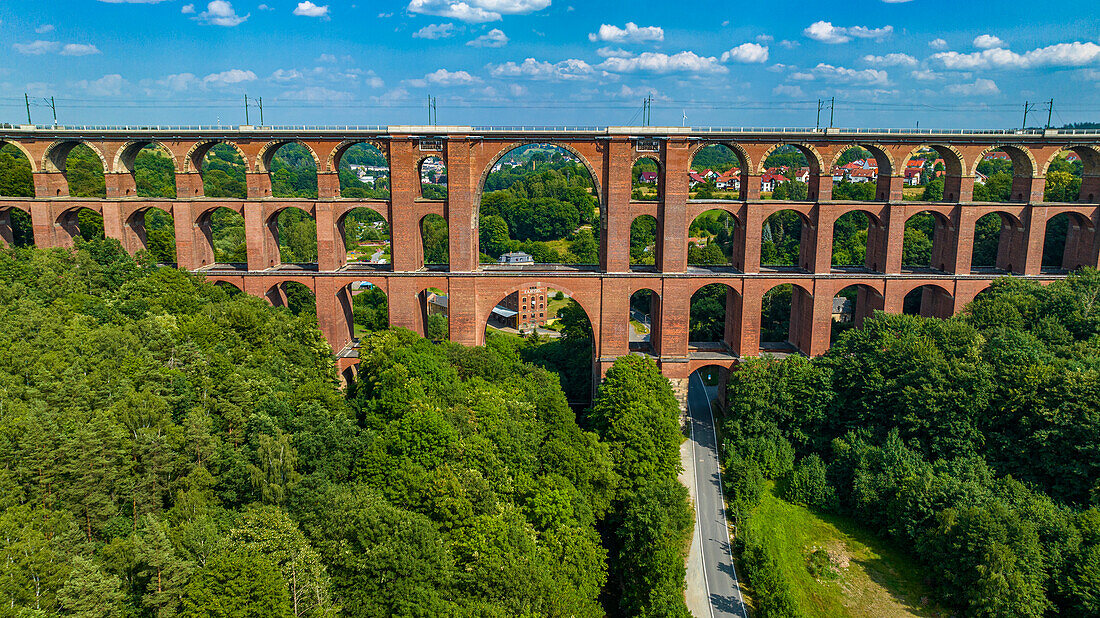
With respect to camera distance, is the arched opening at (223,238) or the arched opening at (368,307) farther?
the arched opening at (368,307)

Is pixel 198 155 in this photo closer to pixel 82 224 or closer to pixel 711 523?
pixel 82 224

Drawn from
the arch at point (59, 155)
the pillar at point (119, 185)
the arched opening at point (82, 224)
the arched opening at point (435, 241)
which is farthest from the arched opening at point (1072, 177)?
the arched opening at point (435, 241)

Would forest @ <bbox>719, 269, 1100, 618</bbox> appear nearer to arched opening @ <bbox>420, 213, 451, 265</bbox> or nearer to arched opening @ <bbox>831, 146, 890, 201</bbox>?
arched opening @ <bbox>831, 146, 890, 201</bbox>

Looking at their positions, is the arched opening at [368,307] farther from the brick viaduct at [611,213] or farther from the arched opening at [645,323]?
the brick viaduct at [611,213]

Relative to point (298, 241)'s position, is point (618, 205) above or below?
above

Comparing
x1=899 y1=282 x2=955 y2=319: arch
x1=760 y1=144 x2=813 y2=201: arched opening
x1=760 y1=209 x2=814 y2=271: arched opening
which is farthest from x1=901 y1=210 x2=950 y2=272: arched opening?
x1=760 y1=144 x2=813 y2=201: arched opening

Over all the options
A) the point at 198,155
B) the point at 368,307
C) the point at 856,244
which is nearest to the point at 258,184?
the point at 198,155
